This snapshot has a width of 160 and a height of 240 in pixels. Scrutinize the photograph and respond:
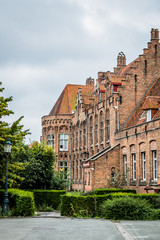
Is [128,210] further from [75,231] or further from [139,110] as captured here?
[139,110]

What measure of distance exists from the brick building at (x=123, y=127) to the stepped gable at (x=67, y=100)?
15.5 ft

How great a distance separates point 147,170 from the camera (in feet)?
88.8

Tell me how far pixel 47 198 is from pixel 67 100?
97.2 ft

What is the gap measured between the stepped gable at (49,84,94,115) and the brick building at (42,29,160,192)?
15.5ft

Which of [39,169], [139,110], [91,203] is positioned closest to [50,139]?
[139,110]

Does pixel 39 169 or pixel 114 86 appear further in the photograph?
A: pixel 114 86

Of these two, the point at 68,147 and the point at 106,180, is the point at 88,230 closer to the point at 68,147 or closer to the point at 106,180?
the point at 106,180

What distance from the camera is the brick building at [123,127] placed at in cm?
2750

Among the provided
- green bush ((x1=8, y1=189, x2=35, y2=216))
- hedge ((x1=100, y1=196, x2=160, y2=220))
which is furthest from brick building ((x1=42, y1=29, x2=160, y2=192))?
green bush ((x1=8, y1=189, x2=35, y2=216))

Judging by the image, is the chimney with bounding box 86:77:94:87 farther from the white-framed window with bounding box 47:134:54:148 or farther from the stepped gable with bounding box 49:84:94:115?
the white-framed window with bounding box 47:134:54:148

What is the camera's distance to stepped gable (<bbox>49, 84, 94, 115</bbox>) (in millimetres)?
53931

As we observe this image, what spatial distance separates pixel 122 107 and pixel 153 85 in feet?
11.6

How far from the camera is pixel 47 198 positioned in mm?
27344

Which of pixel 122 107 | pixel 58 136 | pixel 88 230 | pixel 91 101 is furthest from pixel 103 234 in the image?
pixel 58 136
